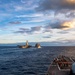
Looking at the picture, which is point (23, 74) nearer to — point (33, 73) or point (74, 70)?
point (33, 73)

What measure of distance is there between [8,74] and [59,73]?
2497 centimetres

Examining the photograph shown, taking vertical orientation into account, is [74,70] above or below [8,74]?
above

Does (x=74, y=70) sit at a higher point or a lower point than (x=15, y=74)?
higher

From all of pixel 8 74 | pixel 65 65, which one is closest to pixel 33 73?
pixel 8 74

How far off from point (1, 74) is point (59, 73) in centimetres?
2677

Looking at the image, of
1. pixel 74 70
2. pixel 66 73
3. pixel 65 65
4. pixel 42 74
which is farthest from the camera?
pixel 42 74

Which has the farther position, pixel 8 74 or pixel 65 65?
pixel 8 74

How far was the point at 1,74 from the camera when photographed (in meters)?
64.4

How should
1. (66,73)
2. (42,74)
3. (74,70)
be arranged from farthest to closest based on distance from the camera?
(42,74)
(66,73)
(74,70)

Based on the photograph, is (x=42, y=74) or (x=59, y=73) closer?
(x=59, y=73)

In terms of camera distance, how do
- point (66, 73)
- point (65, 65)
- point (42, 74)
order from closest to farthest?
point (66, 73) → point (65, 65) → point (42, 74)

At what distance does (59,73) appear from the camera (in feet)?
144

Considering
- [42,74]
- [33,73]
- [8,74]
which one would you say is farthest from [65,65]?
[8,74]

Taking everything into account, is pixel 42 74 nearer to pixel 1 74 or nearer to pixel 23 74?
pixel 23 74
